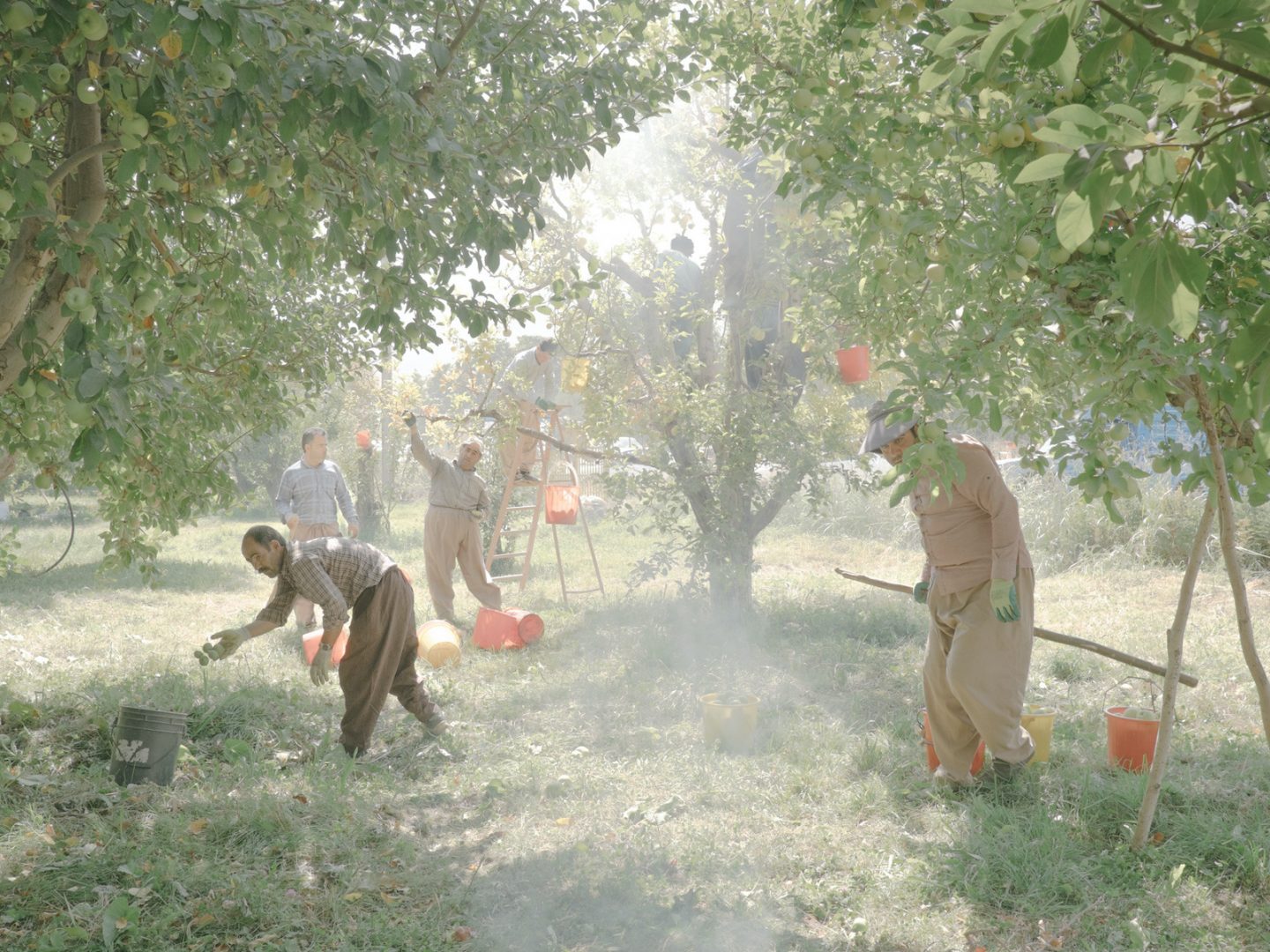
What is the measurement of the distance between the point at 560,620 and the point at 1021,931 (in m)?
5.47

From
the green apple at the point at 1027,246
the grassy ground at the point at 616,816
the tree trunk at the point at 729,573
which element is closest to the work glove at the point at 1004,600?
the grassy ground at the point at 616,816

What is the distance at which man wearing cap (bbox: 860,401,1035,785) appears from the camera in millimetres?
3979

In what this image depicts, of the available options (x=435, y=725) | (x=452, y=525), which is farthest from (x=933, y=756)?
(x=452, y=525)

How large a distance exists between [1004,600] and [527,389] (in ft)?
20.2

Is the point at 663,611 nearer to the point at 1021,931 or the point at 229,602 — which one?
the point at 229,602

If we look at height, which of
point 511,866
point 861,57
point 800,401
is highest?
point 861,57

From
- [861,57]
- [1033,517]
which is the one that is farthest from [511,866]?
[1033,517]

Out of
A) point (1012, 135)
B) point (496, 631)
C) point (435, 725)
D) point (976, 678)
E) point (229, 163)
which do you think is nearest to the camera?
point (1012, 135)

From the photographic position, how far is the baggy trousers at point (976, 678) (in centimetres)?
404

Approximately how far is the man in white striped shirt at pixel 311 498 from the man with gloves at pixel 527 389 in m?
1.47

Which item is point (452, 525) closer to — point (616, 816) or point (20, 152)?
point (616, 816)

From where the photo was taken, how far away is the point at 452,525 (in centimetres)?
789

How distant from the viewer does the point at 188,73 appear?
224 centimetres

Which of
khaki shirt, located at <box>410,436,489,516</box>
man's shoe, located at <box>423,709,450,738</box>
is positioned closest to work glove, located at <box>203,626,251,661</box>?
man's shoe, located at <box>423,709,450,738</box>
